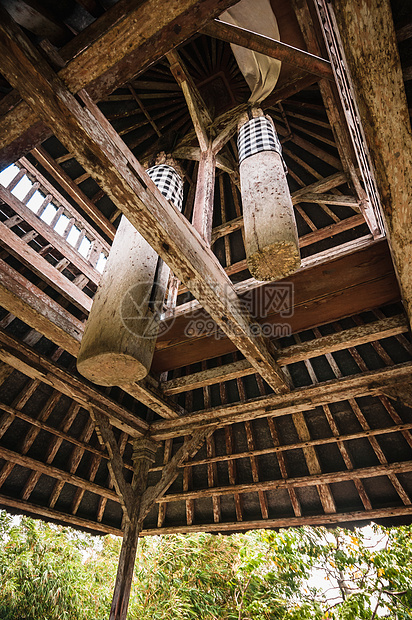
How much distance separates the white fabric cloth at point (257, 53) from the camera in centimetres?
326

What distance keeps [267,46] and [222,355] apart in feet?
12.3

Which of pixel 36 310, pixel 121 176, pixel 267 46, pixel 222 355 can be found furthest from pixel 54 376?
pixel 267 46

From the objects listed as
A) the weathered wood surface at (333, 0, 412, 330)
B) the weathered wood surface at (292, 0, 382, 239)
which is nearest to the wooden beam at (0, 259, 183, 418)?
the weathered wood surface at (333, 0, 412, 330)

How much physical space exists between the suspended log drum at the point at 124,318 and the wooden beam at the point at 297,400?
2.63 metres

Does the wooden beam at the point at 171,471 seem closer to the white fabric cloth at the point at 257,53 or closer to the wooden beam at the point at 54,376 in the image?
Answer: the wooden beam at the point at 54,376

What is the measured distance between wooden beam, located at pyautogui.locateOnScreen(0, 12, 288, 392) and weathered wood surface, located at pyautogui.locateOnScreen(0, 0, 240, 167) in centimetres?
13

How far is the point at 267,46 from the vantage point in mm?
2750

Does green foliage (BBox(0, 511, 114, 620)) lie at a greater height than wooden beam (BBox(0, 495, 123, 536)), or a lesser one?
lesser

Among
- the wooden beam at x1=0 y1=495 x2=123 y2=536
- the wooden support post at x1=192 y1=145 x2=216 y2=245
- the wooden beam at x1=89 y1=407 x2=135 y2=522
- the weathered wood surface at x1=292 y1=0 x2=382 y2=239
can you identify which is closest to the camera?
the wooden support post at x1=192 y1=145 x2=216 y2=245

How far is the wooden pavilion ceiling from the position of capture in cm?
350

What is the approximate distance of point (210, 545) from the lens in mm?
7402

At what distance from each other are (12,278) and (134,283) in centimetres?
151

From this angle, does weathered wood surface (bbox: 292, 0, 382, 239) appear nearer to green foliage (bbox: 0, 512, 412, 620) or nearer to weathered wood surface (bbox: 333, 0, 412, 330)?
weathered wood surface (bbox: 333, 0, 412, 330)

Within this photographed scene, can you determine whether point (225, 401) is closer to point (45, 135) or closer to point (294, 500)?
point (294, 500)
